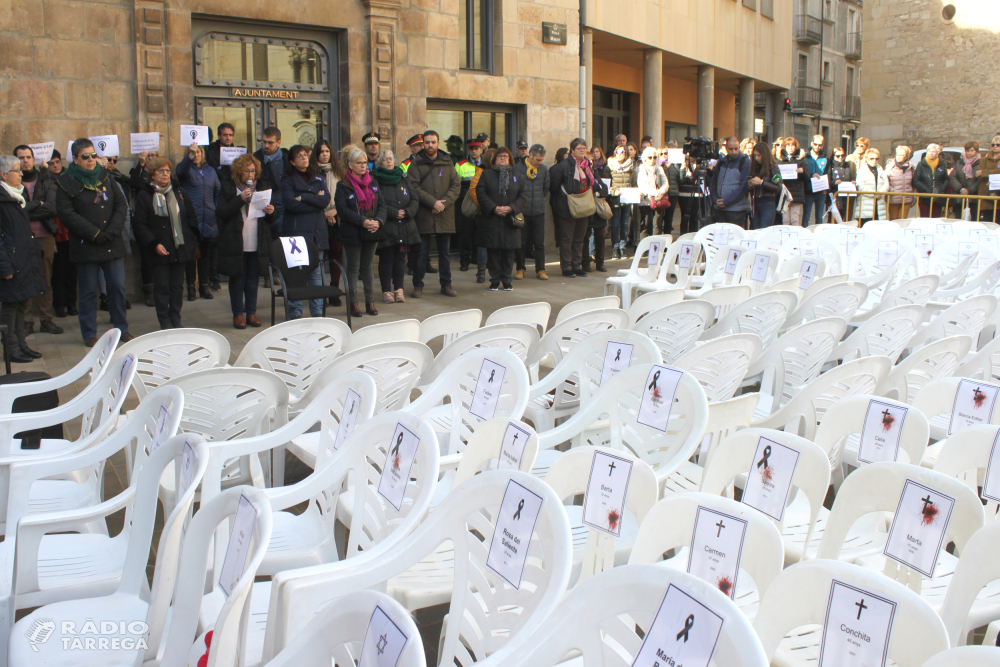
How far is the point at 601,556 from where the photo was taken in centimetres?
223

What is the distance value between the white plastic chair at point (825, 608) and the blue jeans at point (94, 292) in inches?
276

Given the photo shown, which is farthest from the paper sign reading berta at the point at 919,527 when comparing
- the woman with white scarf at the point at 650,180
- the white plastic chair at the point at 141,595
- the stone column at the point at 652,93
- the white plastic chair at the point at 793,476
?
the stone column at the point at 652,93

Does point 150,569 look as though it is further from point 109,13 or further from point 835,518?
point 109,13

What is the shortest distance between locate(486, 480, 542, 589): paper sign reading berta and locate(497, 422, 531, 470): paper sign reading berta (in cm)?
56

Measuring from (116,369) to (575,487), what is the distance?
2022 millimetres

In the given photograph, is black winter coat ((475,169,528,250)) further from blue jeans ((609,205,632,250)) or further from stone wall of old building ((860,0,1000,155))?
stone wall of old building ((860,0,1000,155))

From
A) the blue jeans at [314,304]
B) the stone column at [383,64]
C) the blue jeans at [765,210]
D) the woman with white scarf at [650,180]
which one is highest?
the stone column at [383,64]

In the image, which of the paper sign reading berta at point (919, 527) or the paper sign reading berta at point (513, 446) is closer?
the paper sign reading berta at point (919, 527)

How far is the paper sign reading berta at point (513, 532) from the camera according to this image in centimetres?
176

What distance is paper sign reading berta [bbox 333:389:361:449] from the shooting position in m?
2.83

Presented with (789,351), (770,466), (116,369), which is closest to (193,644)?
(770,466)

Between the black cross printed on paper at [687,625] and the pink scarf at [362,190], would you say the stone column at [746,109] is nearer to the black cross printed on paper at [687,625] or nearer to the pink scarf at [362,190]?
the pink scarf at [362,190]

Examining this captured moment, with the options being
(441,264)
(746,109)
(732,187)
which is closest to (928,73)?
(746,109)

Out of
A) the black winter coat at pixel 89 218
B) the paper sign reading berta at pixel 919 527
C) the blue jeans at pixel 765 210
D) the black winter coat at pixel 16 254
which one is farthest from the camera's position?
the blue jeans at pixel 765 210
